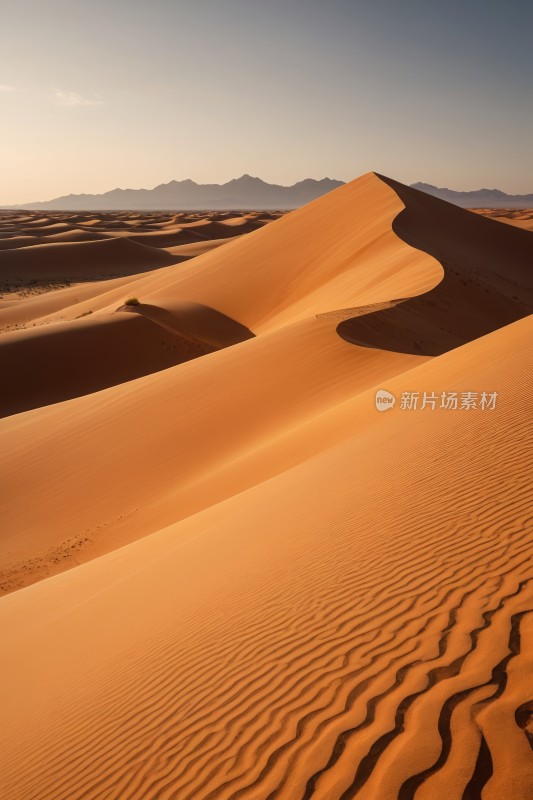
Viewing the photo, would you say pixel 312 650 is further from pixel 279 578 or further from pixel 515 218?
pixel 515 218

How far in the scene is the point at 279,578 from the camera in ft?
15.3

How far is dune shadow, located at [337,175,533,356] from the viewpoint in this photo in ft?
48.8

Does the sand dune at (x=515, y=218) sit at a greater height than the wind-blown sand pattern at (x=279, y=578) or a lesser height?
greater

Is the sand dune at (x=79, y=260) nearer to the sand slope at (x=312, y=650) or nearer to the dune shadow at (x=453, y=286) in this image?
the dune shadow at (x=453, y=286)

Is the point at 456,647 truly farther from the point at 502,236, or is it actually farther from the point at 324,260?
the point at 502,236

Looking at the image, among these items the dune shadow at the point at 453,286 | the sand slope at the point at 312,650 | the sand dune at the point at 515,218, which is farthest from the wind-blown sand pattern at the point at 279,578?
the sand dune at the point at 515,218

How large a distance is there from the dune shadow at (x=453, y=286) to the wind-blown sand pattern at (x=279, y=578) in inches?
6.7

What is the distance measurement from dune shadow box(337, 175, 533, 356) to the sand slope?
8057mm

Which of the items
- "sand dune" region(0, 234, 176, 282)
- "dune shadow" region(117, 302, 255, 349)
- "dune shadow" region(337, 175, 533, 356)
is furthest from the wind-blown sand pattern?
"sand dune" region(0, 234, 176, 282)

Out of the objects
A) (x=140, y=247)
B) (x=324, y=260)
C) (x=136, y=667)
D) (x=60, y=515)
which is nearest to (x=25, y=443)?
(x=60, y=515)

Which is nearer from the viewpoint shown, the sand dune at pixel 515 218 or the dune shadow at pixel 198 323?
the dune shadow at pixel 198 323

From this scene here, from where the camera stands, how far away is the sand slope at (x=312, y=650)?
8.17 feet

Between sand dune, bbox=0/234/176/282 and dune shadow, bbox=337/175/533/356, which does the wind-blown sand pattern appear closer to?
dune shadow, bbox=337/175/533/356

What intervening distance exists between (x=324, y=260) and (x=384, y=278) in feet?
22.0
